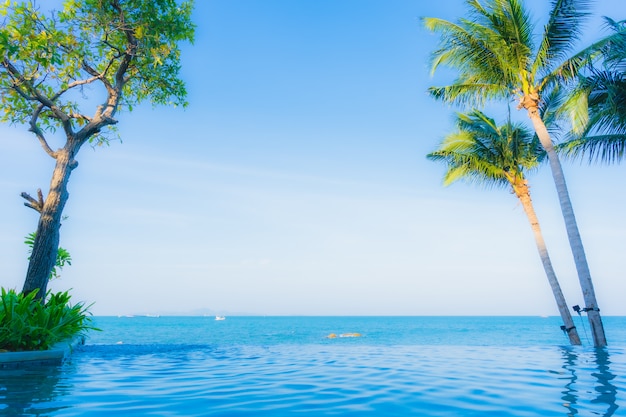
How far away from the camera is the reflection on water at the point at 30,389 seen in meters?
4.07

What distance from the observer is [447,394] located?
5.33 meters

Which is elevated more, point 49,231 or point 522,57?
point 522,57

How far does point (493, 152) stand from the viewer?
19125 millimetres

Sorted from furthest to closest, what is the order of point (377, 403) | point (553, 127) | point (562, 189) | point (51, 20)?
point (553, 127) → point (562, 189) → point (51, 20) → point (377, 403)

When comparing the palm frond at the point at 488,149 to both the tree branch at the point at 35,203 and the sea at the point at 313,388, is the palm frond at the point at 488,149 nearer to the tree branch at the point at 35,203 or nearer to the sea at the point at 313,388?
the sea at the point at 313,388

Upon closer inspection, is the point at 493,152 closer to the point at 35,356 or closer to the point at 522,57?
the point at 522,57

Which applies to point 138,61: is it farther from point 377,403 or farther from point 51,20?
point 377,403

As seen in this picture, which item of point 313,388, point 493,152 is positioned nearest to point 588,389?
point 313,388

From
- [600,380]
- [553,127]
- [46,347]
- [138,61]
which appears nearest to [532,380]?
[600,380]

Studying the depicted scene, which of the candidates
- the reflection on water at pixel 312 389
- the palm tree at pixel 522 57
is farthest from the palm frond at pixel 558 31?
the reflection on water at pixel 312 389

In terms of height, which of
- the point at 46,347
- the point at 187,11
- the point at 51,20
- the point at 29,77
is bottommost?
the point at 46,347

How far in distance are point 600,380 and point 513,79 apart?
12.8 m

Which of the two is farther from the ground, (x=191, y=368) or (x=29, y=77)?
(x=29, y=77)

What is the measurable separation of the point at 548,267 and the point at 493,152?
19.7ft
